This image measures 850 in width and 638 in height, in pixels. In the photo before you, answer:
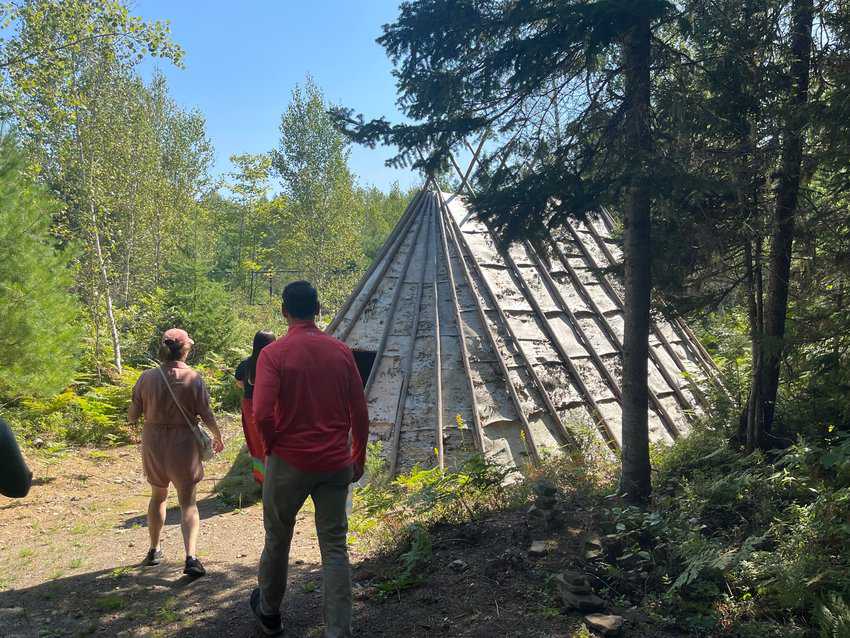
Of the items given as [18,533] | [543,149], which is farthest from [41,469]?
[543,149]

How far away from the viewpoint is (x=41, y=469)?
8250 millimetres

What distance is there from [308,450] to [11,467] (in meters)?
2.09

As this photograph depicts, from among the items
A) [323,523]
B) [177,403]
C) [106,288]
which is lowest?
[323,523]

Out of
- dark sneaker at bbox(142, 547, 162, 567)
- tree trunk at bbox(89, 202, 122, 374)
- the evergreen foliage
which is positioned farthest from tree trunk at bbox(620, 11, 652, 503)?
tree trunk at bbox(89, 202, 122, 374)

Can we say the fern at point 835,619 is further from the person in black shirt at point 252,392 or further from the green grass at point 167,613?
the person in black shirt at point 252,392

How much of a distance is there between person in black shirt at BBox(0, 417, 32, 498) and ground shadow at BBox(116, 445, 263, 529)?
553 centimetres

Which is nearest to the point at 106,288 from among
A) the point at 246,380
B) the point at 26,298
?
the point at 26,298

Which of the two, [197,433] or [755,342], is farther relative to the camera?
[755,342]

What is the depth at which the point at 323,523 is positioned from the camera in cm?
326

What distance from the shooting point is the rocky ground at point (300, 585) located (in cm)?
355

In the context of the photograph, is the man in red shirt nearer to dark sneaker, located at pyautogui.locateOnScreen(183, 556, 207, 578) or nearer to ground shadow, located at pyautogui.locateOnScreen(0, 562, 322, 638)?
ground shadow, located at pyautogui.locateOnScreen(0, 562, 322, 638)

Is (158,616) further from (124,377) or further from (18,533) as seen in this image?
(124,377)

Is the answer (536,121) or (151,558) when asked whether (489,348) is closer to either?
(536,121)

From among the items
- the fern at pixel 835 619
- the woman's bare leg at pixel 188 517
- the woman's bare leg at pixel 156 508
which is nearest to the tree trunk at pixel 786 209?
the fern at pixel 835 619
